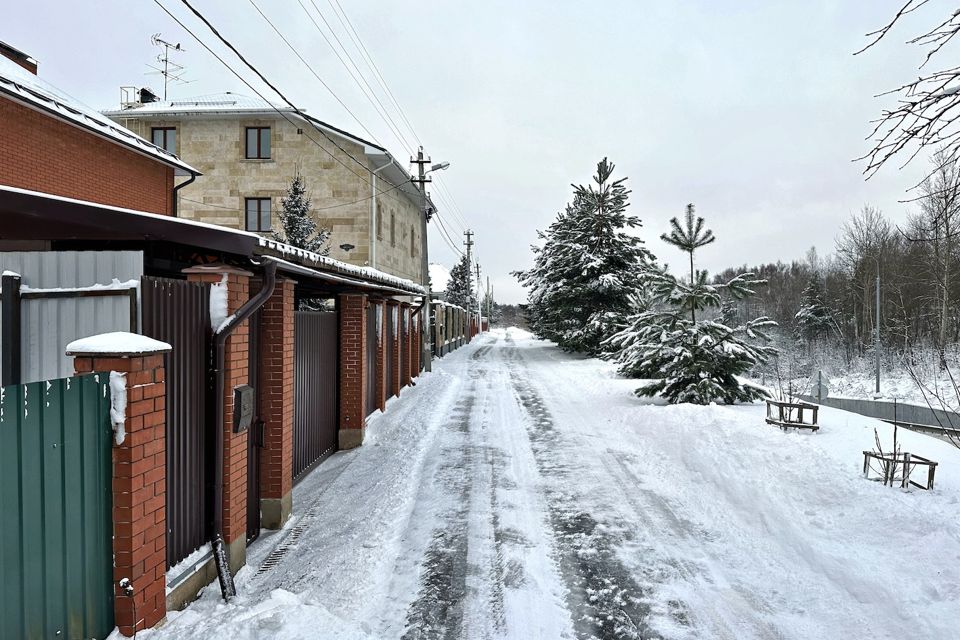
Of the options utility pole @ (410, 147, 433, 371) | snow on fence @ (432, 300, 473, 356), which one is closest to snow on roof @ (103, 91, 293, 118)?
utility pole @ (410, 147, 433, 371)

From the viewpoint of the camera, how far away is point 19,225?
368 cm

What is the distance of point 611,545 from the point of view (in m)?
4.61

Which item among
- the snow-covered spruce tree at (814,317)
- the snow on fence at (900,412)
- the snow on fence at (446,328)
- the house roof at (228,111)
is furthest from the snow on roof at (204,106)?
the snow-covered spruce tree at (814,317)

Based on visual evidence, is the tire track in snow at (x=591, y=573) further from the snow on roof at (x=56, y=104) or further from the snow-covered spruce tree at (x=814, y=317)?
the snow-covered spruce tree at (x=814, y=317)

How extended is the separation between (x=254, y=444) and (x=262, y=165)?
18.6 m

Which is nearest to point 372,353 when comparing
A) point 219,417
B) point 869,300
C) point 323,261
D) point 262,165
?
point 323,261

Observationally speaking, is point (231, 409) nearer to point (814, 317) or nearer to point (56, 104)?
point (56, 104)

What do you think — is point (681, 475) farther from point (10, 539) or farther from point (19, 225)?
point (19, 225)

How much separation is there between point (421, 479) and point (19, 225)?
463 cm

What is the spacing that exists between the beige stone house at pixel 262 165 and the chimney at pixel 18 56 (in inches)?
334

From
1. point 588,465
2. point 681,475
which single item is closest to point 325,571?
point 588,465

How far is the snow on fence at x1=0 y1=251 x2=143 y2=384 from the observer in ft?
10.1

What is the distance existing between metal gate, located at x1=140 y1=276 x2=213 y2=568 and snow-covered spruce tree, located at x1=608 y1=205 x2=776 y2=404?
29.4 feet

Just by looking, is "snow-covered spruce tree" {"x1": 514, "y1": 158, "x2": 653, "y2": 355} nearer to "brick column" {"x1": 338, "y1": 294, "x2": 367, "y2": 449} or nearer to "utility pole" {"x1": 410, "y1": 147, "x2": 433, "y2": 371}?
"utility pole" {"x1": 410, "y1": 147, "x2": 433, "y2": 371}
